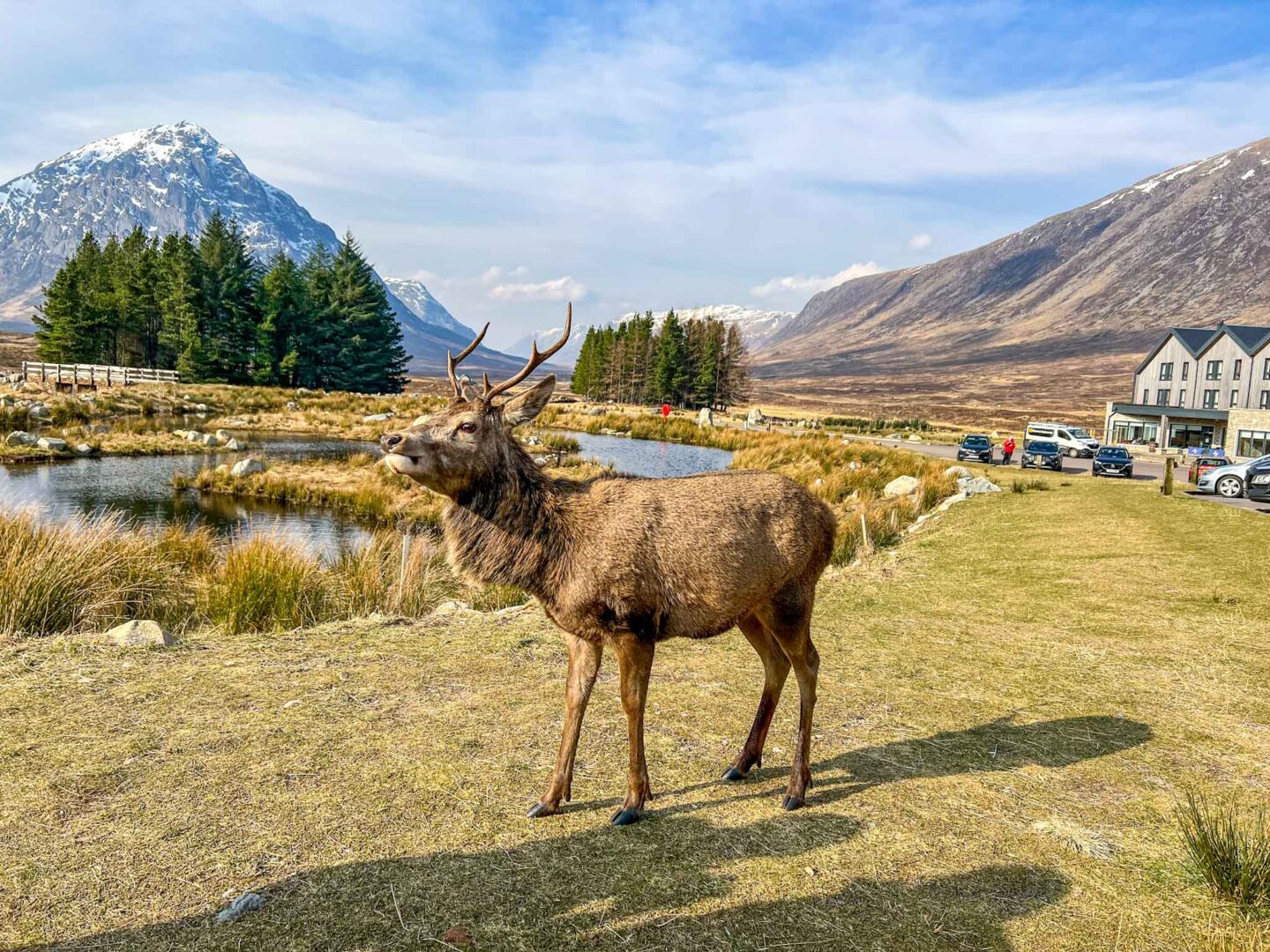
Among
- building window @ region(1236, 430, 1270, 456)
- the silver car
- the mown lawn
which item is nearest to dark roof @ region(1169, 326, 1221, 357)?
building window @ region(1236, 430, 1270, 456)

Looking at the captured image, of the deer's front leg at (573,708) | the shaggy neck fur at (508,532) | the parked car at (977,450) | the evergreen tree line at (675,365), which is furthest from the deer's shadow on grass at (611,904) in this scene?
the evergreen tree line at (675,365)

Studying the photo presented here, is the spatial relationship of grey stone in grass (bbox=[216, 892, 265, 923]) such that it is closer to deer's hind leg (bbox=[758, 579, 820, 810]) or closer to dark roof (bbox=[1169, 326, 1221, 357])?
deer's hind leg (bbox=[758, 579, 820, 810])

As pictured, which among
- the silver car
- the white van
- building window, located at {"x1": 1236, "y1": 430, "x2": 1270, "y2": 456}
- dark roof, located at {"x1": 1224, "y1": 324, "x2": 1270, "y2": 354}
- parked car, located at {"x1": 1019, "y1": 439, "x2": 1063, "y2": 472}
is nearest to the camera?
the silver car

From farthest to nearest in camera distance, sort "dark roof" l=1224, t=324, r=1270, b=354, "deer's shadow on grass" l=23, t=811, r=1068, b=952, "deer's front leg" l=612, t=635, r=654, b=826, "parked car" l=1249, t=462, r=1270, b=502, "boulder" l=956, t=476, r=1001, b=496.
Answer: "dark roof" l=1224, t=324, r=1270, b=354, "boulder" l=956, t=476, r=1001, b=496, "parked car" l=1249, t=462, r=1270, b=502, "deer's front leg" l=612, t=635, r=654, b=826, "deer's shadow on grass" l=23, t=811, r=1068, b=952

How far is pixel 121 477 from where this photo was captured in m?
22.3

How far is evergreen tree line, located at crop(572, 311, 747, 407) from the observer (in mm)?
78875

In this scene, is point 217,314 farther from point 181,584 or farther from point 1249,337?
point 1249,337

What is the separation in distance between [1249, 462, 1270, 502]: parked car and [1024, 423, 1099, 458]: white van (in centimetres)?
2199

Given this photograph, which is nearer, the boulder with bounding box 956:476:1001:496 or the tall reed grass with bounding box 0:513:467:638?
the tall reed grass with bounding box 0:513:467:638

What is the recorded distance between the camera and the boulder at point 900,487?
20873mm

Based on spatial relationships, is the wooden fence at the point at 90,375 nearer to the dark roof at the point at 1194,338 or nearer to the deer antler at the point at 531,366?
the deer antler at the point at 531,366

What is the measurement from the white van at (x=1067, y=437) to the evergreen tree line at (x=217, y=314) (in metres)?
48.1

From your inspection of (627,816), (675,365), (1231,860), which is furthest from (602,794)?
(675,365)

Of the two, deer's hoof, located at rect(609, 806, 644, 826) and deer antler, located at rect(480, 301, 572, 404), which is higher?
deer antler, located at rect(480, 301, 572, 404)
